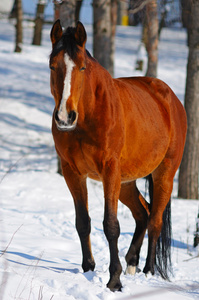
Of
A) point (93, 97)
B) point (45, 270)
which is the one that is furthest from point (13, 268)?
point (93, 97)

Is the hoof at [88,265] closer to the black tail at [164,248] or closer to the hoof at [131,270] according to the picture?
the hoof at [131,270]

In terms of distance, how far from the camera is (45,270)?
A: 147 inches

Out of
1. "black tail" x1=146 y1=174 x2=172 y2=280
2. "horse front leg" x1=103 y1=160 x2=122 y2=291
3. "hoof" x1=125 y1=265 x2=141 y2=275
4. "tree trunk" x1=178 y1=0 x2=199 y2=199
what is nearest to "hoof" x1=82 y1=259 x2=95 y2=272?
"horse front leg" x1=103 y1=160 x2=122 y2=291

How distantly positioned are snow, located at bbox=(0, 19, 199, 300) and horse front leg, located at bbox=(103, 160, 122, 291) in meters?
0.10

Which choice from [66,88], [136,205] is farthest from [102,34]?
[66,88]

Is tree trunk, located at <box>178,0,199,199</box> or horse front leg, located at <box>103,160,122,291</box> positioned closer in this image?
horse front leg, located at <box>103,160,122,291</box>

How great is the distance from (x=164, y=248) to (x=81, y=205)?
54.4 inches

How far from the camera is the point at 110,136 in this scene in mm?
3613

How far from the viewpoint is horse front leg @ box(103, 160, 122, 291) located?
11.8 ft

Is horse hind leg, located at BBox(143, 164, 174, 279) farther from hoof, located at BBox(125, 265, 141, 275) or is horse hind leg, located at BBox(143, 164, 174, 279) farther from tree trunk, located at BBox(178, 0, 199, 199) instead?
tree trunk, located at BBox(178, 0, 199, 199)

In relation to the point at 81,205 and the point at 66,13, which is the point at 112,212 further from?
the point at 66,13

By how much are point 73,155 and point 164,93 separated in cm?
165

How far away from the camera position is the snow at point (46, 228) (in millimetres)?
3141

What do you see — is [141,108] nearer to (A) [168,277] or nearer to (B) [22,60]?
(A) [168,277]
